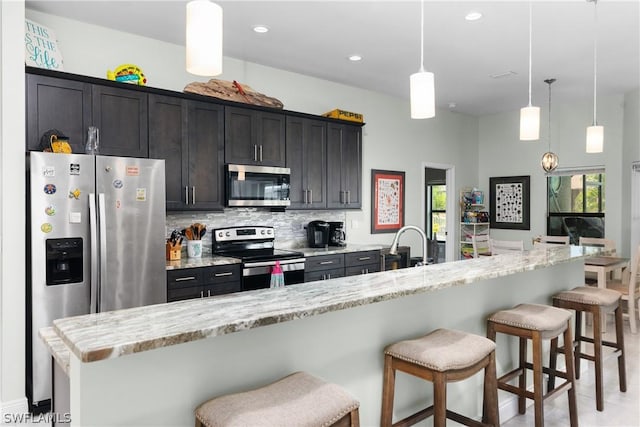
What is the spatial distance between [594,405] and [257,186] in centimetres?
314

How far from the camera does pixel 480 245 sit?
21.9 ft

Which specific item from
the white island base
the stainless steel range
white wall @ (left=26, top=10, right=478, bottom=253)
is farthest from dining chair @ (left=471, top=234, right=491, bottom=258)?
the white island base

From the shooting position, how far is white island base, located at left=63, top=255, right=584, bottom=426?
123 cm

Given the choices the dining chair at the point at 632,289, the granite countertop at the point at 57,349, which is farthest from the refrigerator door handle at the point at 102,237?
the dining chair at the point at 632,289

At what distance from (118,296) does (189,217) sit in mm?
1240

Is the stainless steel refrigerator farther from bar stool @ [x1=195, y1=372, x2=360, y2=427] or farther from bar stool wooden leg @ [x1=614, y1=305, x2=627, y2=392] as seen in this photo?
bar stool wooden leg @ [x1=614, y1=305, x2=627, y2=392]

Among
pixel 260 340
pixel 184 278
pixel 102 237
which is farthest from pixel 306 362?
pixel 184 278

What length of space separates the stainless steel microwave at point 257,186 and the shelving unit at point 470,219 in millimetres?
3714

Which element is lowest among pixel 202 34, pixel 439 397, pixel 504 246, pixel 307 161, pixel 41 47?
pixel 439 397

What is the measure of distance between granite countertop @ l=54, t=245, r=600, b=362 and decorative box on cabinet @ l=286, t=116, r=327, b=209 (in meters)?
2.59

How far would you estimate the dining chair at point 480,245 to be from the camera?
6223 millimetres

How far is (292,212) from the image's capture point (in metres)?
4.94

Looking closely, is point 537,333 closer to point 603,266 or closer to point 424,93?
point 424,93

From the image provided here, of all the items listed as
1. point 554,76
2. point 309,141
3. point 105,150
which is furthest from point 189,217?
point 554,76
